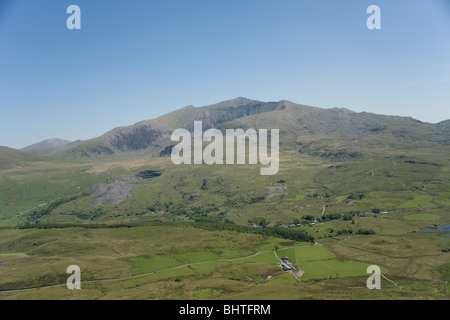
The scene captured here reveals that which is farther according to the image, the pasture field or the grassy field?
the grassy field

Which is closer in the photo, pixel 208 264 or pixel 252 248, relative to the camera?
pixel 208 264

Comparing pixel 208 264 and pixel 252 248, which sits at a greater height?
pixel 252 248

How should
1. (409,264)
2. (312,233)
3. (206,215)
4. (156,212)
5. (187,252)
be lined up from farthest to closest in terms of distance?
(156,212), (206,215), (312,233), (187,252), (409,264)

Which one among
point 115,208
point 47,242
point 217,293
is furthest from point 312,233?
point 115,208

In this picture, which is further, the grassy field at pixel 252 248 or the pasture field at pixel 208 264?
the grassy field at pixel 252 248

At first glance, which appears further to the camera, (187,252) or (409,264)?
(187,252)
